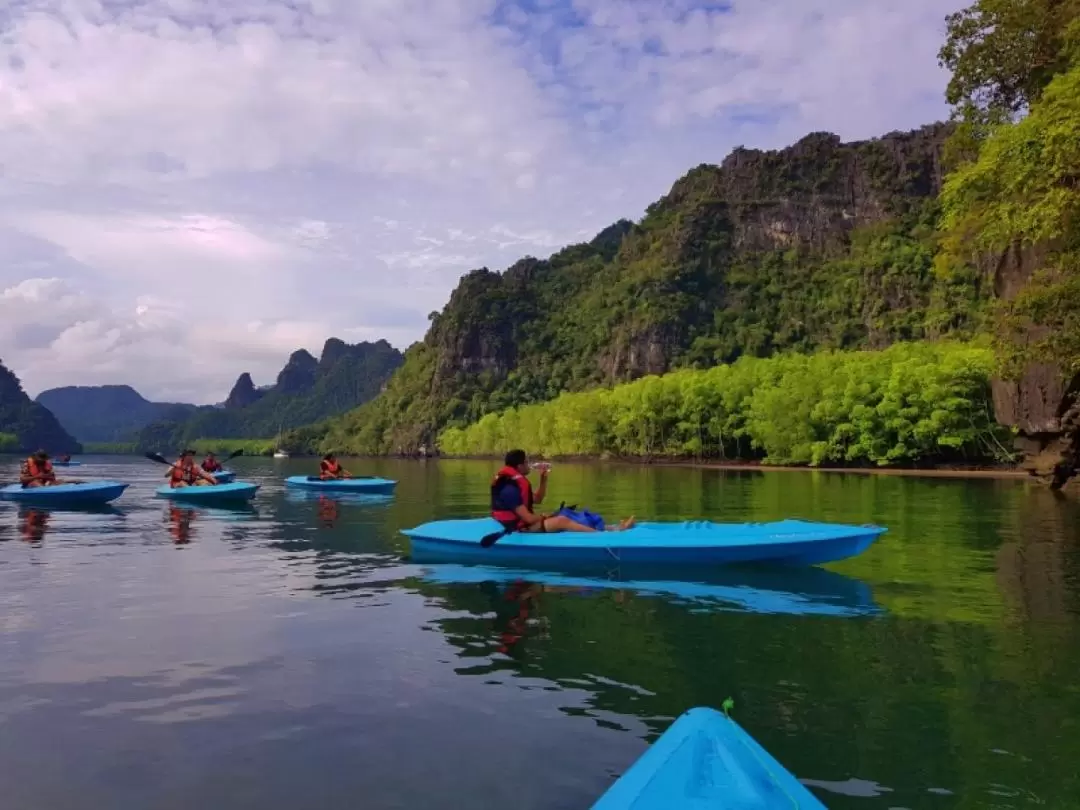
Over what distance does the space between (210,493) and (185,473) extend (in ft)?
8.61

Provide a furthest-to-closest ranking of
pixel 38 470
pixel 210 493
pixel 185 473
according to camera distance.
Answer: pixel 185 473 → pixel 38 470 → pixel 210 493

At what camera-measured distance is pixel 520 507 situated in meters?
13.9

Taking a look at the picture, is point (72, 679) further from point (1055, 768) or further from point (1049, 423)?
point (1049, 423)

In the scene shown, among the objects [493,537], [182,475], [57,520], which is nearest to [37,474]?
[182,475]

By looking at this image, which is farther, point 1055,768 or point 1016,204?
point 1016,204

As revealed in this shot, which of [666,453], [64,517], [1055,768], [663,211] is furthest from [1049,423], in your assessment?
[663,211]

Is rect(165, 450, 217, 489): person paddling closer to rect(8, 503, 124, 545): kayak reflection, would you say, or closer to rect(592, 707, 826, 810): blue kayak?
rect(8, 503, 124, 545): kayak reflection

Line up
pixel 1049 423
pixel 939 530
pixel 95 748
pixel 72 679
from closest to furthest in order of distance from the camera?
pixel 95 748 → pixel 72 679 → pixel 939 530 → pixel 1049 423

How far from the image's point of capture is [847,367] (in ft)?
203

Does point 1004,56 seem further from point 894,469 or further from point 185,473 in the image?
point 894,469

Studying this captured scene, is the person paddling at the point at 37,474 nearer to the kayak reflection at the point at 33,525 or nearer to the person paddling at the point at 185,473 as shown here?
the kayak reflection at the point at 33,525

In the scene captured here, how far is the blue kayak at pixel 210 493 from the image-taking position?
2564 centimetres

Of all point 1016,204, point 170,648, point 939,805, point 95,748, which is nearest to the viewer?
point 939,805

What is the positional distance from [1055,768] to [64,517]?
24.7m
